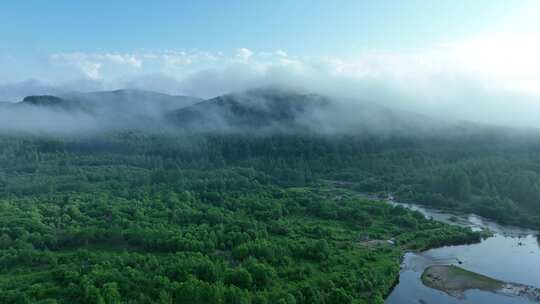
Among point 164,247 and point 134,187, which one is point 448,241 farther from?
point 134,187

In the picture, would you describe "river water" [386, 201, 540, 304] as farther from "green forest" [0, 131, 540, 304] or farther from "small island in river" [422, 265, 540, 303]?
"green forest" [0, 131, 540, 304]

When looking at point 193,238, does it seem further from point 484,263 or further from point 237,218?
point 484,263

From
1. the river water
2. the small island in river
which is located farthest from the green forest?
the small island in river

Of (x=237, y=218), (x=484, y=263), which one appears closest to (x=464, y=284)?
(x=484, y=263)

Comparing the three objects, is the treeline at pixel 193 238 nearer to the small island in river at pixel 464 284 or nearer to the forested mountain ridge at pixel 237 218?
the forested mountain ridge at pixel 237 218

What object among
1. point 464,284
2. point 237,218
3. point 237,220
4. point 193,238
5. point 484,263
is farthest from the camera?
point 237,218

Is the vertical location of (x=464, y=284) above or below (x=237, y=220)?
below

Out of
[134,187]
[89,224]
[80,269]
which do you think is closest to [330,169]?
[134,187]
